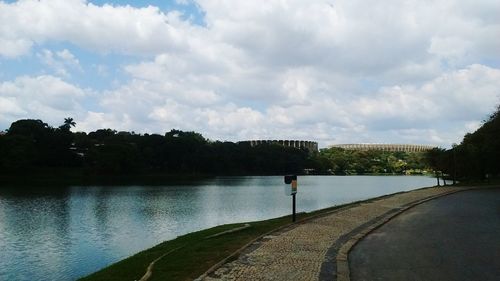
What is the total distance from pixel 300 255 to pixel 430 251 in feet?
12.2

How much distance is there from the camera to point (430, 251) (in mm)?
12711

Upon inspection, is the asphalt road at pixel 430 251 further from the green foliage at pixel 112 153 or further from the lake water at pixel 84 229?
the green foliage at pixel 112 153

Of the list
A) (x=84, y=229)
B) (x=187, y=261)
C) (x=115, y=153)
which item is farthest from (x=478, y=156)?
(x=115, y=153)

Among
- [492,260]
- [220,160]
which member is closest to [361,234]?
[492,260]

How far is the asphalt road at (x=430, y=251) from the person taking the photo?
33.3 ft

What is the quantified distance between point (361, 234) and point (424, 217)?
292 inches

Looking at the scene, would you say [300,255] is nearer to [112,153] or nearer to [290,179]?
[290,179]

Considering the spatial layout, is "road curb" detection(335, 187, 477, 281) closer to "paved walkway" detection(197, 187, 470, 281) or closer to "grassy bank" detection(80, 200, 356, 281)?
"paved walkway" detection(197, 187, 470, 281)

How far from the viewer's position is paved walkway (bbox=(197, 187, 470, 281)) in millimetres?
10000

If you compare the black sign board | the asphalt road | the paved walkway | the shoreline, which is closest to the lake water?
the shoreline

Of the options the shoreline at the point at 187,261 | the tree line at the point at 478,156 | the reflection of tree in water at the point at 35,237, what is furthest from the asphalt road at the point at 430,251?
the tree line at the point at 478,156

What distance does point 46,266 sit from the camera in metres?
17.1

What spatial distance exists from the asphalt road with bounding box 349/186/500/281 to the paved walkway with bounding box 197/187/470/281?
1.51 ft

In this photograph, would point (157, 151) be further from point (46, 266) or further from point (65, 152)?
point (46, 266)
